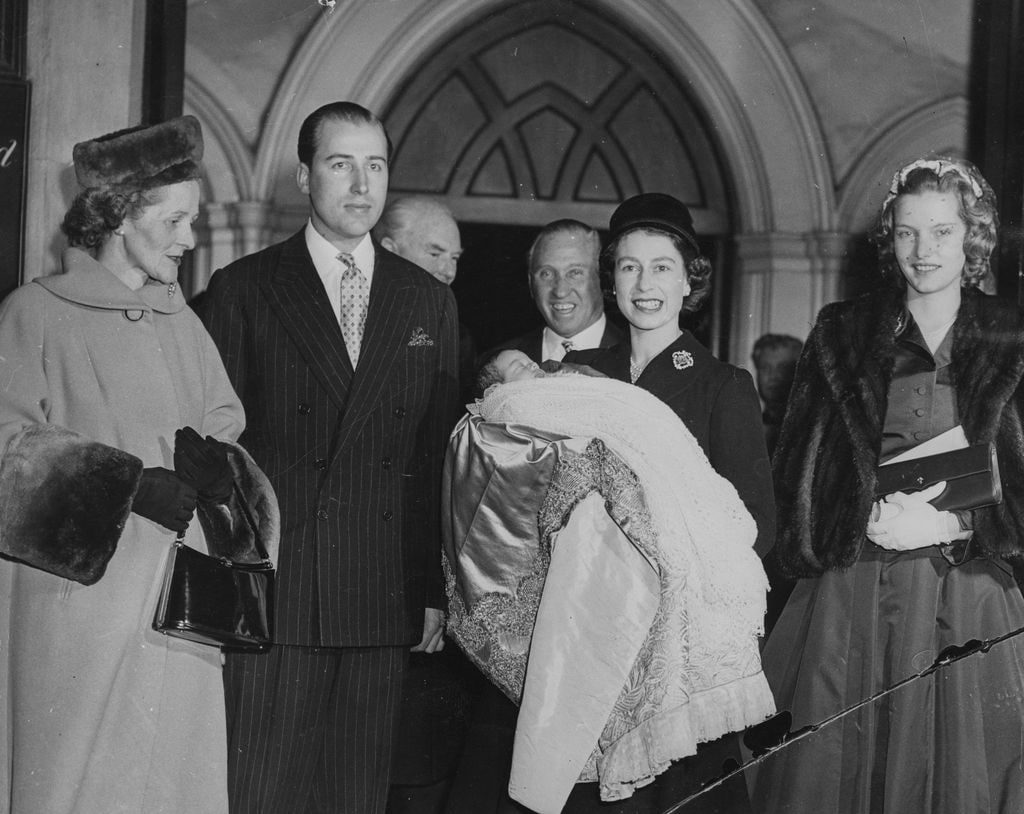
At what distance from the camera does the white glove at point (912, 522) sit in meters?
3.58

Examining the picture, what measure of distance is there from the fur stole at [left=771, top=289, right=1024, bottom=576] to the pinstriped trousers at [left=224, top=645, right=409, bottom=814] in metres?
1.26

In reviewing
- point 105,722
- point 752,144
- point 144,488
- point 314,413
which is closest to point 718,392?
point 314,413

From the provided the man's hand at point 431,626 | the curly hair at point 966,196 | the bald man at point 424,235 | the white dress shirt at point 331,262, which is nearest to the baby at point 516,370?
the white dress shirt at point 331,262

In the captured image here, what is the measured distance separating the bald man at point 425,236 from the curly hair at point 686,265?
116 centimetres

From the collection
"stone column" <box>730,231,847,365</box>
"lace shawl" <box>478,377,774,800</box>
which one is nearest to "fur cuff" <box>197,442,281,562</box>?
"lace shawl" <box>478,377,774,800</box>

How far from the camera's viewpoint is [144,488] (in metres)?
2.97

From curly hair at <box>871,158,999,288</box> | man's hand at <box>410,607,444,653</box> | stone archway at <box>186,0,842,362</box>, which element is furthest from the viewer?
stone archway at <box>186,0,842,362</box>

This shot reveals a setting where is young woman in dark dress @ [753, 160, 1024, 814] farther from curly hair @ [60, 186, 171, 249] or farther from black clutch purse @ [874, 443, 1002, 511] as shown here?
curly hair @ [60, 186, 171, 249]

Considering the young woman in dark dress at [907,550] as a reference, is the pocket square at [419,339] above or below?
above

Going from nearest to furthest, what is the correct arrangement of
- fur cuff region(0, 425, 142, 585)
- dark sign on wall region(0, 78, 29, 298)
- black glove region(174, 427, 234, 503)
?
fur cuff region(0, 425, 142, 585) → black glove region(174, 427, 234, 503) → dark sign on wall region(0, 78, 29, 298)

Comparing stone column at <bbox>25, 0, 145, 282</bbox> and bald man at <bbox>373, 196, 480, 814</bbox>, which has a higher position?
stone column at <bbox>25, 0, 145, 282</bbox>

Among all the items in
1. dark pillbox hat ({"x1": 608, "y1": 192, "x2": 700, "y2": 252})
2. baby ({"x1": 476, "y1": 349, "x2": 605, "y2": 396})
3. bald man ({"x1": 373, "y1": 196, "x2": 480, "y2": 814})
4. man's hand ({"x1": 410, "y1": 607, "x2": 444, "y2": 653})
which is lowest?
bald man ({"x1": 373, "y1": 196, "x2": 480, "y2": 814})

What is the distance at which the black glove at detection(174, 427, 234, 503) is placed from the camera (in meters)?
3.05

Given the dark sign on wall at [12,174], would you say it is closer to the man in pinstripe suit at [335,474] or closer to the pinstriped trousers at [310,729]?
the man in pinstripe suit at [335,474]
